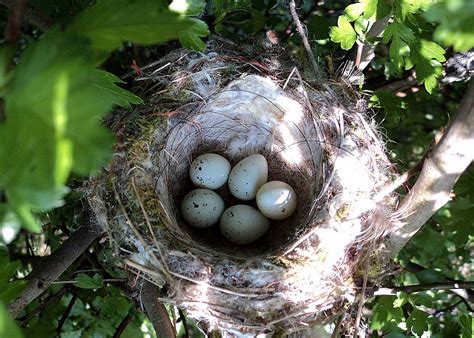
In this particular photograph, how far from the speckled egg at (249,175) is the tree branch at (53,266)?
0.62 m

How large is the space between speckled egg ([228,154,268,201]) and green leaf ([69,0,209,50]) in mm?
1182

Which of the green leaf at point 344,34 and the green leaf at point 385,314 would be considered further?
the green leaf at point 385,314

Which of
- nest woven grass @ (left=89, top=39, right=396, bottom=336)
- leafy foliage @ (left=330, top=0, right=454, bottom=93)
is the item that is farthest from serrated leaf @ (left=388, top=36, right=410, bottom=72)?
nest woven grass @ (left=89, top=39, right=396, bottom=336)

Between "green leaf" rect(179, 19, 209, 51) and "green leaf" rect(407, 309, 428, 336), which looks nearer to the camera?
"green leaf" rect(179, 19, 209, 51)

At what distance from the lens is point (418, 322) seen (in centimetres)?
178

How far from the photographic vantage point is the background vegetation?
2.44 feet

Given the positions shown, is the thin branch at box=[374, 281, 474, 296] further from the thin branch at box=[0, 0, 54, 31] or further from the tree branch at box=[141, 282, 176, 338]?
the thin branch at box=[0, 0, 54, 31]

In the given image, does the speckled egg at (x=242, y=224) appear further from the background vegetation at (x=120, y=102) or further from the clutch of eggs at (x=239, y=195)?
the background vegetation at (x=120, y=102)

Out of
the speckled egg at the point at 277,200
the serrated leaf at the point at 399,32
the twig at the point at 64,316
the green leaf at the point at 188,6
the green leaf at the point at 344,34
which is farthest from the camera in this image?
the speckled egg at the point at 277,200

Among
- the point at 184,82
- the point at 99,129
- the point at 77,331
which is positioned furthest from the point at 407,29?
the point at 77,331

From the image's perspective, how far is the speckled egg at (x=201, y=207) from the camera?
7.03ft

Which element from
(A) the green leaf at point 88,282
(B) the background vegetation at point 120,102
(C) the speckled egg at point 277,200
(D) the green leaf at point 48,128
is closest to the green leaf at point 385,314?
(B) the background vegetation at point 120,102

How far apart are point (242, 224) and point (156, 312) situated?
56cm

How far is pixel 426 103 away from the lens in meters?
2.57
